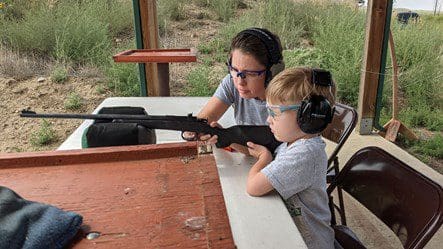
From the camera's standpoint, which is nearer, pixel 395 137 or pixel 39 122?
pixel 395 137

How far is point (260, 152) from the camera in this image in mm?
1429

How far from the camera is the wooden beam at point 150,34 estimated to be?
378 cm

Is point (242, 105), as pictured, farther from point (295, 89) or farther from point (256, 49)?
point (295, 89)

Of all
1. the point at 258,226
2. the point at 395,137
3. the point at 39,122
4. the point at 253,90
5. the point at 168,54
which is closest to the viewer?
the point at 258,226

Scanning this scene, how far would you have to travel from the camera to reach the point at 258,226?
1.01 m

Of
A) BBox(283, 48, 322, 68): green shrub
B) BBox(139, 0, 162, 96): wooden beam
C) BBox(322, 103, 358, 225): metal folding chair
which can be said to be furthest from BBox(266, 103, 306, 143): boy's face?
BBox(283, 48, 322, 68): green shrub

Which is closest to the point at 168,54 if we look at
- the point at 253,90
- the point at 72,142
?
the point at 72,142

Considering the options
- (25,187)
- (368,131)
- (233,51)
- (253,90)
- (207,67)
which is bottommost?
(368,131)

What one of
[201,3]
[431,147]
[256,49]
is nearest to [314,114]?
[256,49]

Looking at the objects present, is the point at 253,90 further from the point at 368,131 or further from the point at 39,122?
the point at 39,122

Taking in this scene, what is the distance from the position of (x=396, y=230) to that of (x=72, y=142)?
1.51 m

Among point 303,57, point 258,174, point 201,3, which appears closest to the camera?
point 258,174

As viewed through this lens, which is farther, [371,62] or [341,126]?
[371,62]

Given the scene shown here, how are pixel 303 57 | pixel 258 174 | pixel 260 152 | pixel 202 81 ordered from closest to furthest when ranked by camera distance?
pixel 258 174
pixel 260 152
pixel 202 81
pixel 303 57
